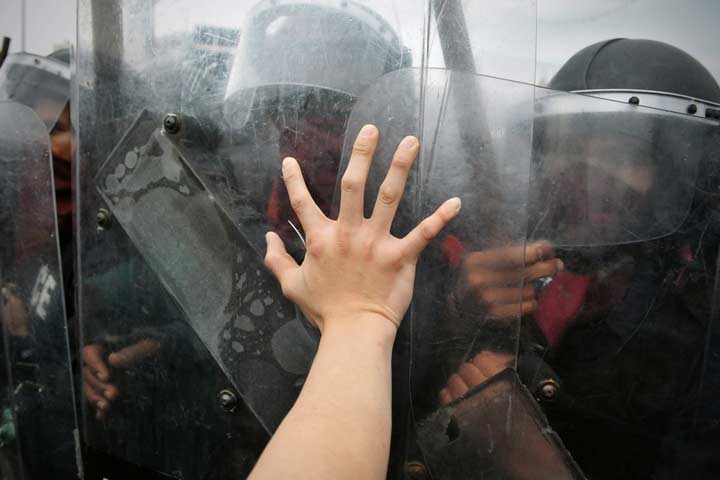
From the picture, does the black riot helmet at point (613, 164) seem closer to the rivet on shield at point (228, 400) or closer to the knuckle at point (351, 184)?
the knuckle at point (351, 184)

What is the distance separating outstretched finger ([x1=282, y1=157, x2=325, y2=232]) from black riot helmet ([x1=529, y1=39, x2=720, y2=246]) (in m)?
0.37

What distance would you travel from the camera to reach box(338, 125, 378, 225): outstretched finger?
2.44ft

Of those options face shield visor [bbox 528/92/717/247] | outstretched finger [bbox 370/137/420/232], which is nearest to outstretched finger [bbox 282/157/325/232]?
outstretched finger [bbox 370/137/420/232]

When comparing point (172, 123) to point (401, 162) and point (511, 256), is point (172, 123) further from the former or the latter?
point (511, 256)

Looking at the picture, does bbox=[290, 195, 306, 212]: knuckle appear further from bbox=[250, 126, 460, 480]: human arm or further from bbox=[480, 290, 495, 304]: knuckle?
bbox=[480, 290, 495, 304]: knuckle

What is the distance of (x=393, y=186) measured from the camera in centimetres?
75

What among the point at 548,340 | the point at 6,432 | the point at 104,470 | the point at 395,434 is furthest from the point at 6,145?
the point at 548,340

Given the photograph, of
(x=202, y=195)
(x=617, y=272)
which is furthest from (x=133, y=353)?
(x=617, y=272)

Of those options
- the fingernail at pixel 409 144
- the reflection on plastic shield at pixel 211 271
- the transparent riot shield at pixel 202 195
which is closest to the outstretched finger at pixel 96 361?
the transparent riot shield at pixel 202 195

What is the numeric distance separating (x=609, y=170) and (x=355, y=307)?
49 cm

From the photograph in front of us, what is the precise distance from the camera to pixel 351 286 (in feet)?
2.44

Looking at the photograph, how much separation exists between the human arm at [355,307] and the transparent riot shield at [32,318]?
0.63 m

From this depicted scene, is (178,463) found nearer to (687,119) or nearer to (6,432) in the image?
(6,432)

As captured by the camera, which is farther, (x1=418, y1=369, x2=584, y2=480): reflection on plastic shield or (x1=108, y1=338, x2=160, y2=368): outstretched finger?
(x1=108, y1=338, x2=160, y2=368): outstretched finger
